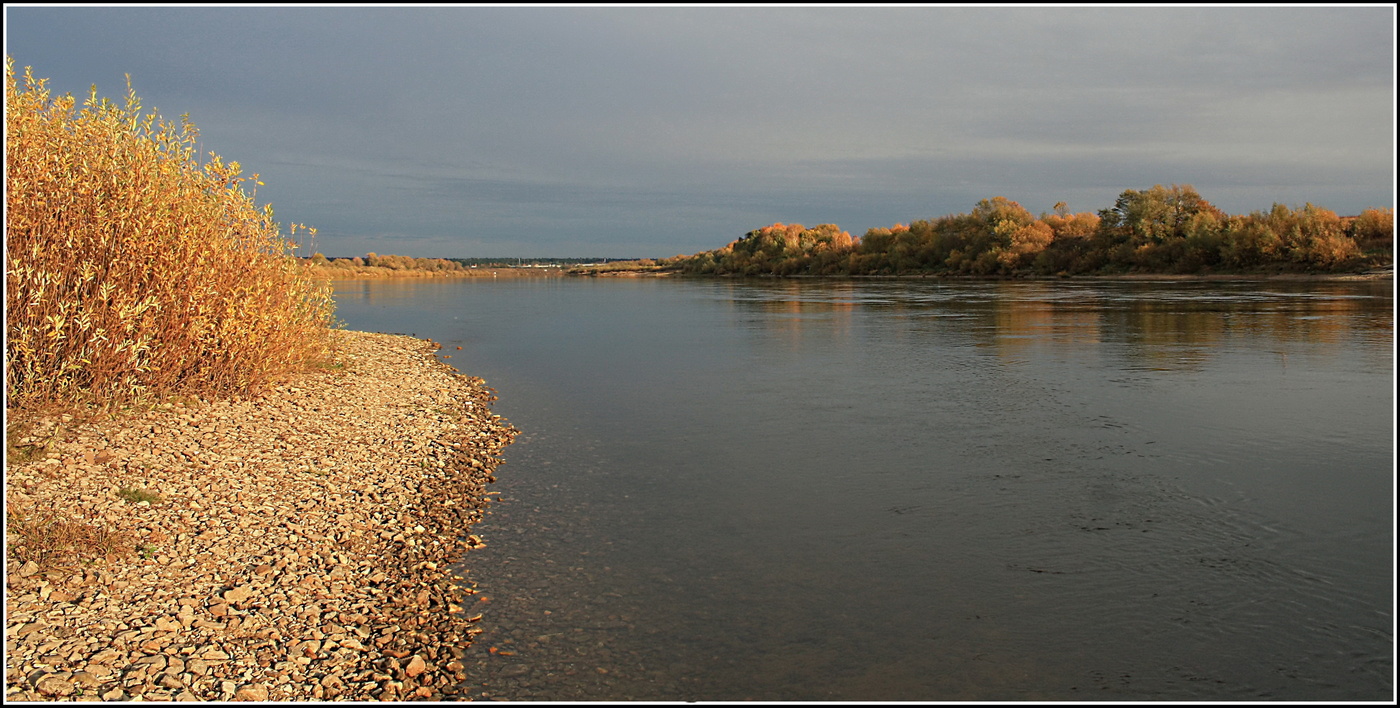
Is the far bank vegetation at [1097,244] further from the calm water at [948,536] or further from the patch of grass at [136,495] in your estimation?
the patch of grass at [136,495]

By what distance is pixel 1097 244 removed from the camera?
73.7 metres

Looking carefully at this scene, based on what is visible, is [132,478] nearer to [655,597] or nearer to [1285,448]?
[655,597]

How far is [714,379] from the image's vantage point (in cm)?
1572

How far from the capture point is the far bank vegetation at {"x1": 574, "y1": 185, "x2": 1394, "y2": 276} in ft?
185

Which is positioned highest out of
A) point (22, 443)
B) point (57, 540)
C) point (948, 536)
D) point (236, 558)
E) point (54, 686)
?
point (22, 443)

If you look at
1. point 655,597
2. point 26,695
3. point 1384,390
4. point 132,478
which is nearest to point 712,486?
point 655,597

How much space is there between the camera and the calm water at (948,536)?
5031mm

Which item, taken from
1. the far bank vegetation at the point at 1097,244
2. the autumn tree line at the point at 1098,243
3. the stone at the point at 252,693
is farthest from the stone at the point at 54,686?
the far bank vegetation at the point at 1097,244

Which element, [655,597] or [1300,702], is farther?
[655,597]

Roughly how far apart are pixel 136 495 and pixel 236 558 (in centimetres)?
126

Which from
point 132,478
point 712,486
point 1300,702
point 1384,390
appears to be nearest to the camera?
point 1300,702

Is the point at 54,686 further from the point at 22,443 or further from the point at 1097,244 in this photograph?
the point at 1097,244

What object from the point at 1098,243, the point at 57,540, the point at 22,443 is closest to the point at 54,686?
the point at 57,540

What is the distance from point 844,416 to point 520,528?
18.8 ft
